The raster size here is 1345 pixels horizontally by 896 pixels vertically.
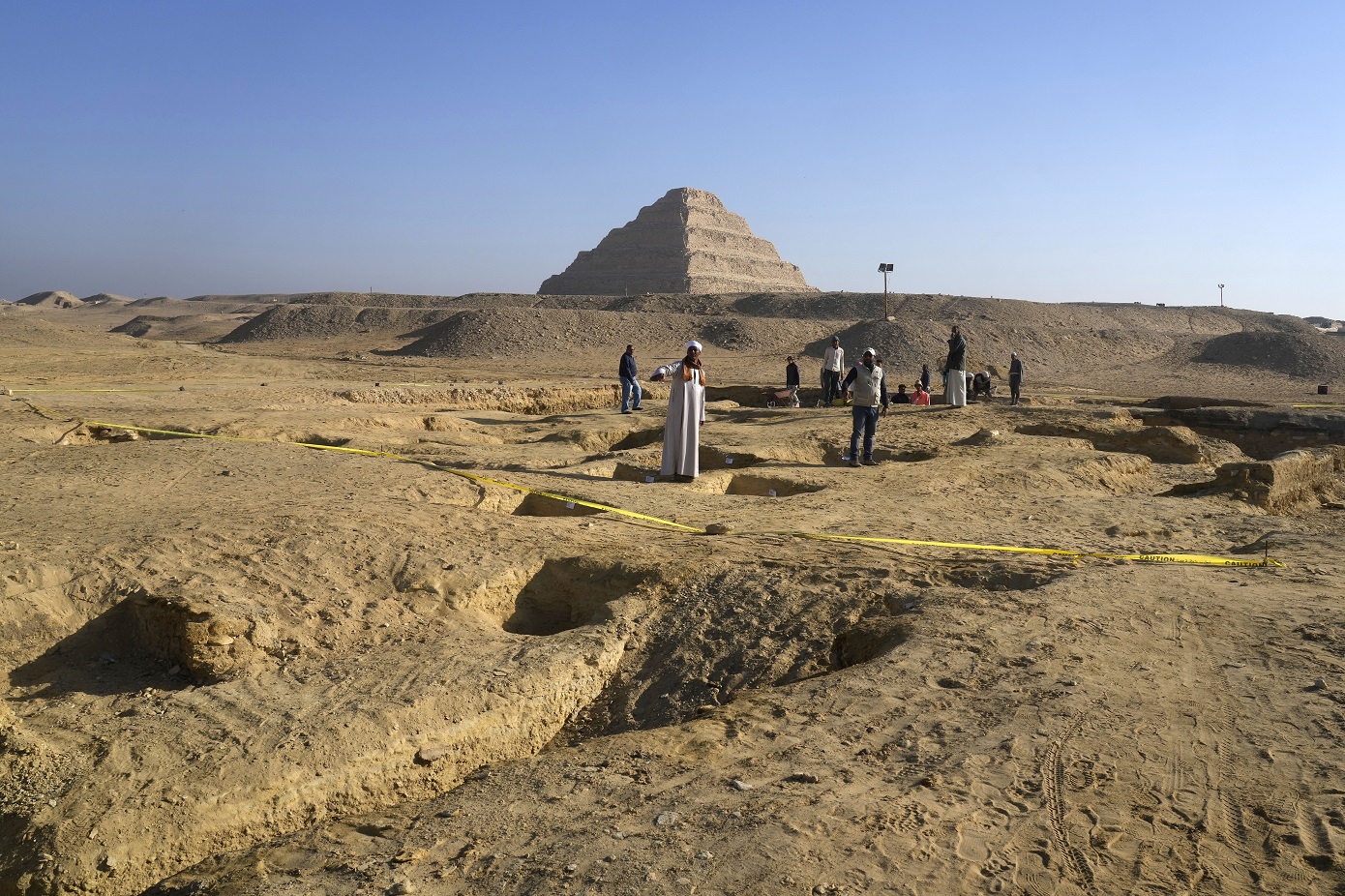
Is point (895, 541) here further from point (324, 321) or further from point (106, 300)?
point (106, 300)

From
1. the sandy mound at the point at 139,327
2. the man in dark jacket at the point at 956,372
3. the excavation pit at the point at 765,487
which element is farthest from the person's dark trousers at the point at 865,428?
the sandy mound at the point at 139,327

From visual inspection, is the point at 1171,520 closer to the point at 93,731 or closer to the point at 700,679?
the point at 700,679

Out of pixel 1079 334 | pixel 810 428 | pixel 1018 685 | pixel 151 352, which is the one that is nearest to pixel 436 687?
pixel 1018 685

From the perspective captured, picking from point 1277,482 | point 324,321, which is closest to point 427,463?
point 1277,482

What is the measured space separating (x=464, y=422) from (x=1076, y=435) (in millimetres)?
9118

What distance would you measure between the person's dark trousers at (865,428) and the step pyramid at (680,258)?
74.2m

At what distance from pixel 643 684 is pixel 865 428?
21.3 feet

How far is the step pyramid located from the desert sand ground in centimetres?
7747

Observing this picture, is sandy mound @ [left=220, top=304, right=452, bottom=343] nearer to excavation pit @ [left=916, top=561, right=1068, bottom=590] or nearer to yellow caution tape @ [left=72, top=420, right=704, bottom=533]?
yellow caution tape @ [left=72, top=420, right=704, bottom=533]

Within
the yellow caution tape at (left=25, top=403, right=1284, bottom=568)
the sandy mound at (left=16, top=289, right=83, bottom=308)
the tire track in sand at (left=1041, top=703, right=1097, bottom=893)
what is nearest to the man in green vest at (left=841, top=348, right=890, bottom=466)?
the yellow caution tape at (left=25, top=403, right=1284, bottom=568)

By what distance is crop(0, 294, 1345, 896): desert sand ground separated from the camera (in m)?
3.43

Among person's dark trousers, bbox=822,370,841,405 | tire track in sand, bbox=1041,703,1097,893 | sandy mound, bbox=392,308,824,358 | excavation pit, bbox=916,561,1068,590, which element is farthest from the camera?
sandy mound, bbox=392,308,824,358

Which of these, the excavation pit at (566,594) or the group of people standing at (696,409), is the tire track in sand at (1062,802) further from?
the group of people standing at (696,409)

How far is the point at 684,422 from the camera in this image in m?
9.72
